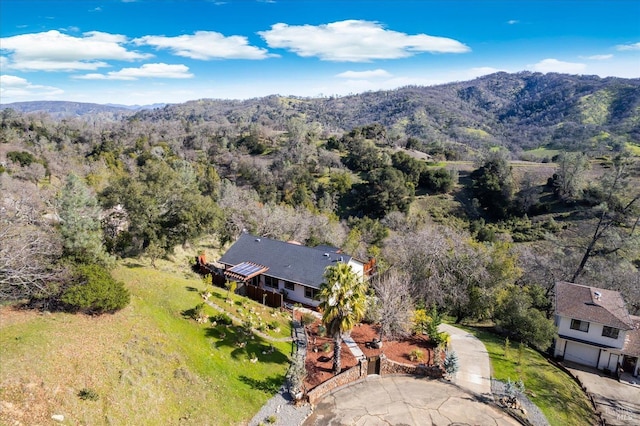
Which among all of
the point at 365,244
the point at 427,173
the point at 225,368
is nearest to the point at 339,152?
the point at 427,173

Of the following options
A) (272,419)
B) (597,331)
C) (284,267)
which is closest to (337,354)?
(272,419)

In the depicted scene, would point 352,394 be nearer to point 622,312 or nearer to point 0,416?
point 0,416

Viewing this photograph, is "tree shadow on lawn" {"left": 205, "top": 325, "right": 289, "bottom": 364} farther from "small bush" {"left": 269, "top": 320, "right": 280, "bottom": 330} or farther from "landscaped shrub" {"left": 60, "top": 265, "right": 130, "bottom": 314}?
"landscaped shrub" {"left": 60, "top": 265, "right": 130, "bottom": 314}

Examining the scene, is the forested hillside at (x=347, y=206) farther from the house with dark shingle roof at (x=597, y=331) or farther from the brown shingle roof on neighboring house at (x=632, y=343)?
the brown shingle roof on neighboring house at (x=632, y=343)

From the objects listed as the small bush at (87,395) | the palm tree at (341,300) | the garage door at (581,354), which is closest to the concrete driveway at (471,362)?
the garage door at (581,354)

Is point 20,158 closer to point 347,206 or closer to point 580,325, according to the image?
point 347,206

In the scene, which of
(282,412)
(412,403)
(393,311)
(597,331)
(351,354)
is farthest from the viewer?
(597,331)

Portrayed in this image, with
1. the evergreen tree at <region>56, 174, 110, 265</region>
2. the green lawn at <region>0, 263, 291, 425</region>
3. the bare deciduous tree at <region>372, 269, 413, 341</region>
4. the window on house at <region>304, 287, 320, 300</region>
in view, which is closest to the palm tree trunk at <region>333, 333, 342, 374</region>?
the green lawn at <region>0, 263, 291, 425</region>
